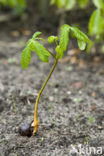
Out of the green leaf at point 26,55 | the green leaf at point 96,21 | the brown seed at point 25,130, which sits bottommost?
the brown seed at point 25,130

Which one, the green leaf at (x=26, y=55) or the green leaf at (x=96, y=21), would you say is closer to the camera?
the green leaf at (x=26, y=55)

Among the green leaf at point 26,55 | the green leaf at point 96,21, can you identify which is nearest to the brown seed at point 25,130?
the green leaf at point 26,55

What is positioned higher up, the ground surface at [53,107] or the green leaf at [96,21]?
the green leaf at [96,21]

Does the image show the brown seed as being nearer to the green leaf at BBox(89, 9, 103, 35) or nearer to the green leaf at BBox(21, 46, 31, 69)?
the green leaf at BBox(21, 46, 31, 69)

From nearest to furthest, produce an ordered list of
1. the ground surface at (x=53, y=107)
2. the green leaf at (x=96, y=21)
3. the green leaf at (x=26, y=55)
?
the green leaf at (x=26, y=55)
the ground surface at (x=53, y=107)
the green leaf at (x=96, y=21)

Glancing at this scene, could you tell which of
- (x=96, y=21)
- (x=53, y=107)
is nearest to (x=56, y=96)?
(x=53, y=107)

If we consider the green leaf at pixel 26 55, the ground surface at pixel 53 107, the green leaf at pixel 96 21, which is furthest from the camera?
the green leaf at pixel 96 21

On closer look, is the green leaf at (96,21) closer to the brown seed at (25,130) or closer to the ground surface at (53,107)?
the ground surface at (53,107)

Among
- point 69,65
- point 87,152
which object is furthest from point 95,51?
point 87,152

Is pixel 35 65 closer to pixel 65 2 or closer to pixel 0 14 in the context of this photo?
pixel 65 2
